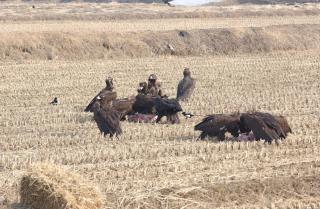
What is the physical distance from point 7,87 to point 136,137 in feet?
36.3

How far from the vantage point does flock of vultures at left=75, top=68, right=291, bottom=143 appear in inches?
619

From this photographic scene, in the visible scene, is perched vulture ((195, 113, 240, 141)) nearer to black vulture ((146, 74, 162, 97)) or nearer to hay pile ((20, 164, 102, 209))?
black vulture ((146, 74, 162, 97))

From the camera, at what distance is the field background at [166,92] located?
12.0 metres

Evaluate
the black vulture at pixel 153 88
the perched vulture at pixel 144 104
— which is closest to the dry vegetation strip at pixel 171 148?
the perched vulture at pixel 144 104

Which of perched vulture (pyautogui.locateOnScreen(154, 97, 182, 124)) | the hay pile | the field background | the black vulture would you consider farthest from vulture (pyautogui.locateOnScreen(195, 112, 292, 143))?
the hay pile

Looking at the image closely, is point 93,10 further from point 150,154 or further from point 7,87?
point 150,154

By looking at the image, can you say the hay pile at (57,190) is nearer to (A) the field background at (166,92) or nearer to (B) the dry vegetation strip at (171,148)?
(A) the field background at (166,92)

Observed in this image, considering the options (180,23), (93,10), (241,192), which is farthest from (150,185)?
(93,10)

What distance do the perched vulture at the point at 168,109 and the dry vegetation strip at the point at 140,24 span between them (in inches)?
827

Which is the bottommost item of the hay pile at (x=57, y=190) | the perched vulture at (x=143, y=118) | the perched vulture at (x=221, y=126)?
the perched vulture at (x=143, y=118)

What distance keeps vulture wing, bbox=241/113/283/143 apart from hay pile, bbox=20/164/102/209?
5.82 meters

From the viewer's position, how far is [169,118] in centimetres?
1872

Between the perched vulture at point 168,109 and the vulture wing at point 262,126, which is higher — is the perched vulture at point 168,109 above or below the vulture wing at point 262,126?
below

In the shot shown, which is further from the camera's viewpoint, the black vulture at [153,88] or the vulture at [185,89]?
the vulture at [185,89]
